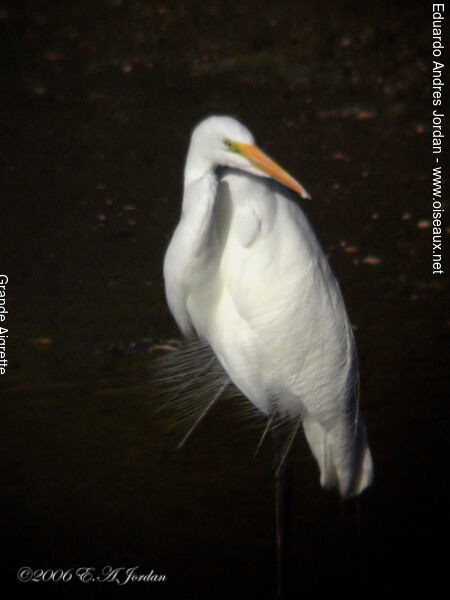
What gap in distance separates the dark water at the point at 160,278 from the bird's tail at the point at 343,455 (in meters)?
0.21

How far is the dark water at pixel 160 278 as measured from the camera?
6.17 feet

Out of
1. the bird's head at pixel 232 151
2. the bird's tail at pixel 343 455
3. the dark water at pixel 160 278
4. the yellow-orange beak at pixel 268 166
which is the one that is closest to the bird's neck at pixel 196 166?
the bird's head at pixel 232 151

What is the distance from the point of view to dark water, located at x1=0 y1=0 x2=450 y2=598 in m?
1.88

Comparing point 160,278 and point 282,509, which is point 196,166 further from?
point 160,278

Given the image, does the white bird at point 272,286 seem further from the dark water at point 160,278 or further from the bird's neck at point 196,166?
the dark water at point 160,278

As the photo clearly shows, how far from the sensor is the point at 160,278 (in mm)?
3020

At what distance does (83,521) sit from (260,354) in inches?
23.2

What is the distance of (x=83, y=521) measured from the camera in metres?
1.92

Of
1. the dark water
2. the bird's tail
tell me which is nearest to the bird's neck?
the bird's tail

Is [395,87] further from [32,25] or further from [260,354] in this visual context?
[260,354]

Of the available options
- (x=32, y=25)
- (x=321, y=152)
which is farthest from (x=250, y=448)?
(x=32, y=25)

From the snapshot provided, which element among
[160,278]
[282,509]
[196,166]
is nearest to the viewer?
[196,166]

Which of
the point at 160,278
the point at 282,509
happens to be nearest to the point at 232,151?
the point at 282,509

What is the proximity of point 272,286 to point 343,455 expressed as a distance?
0.36m
